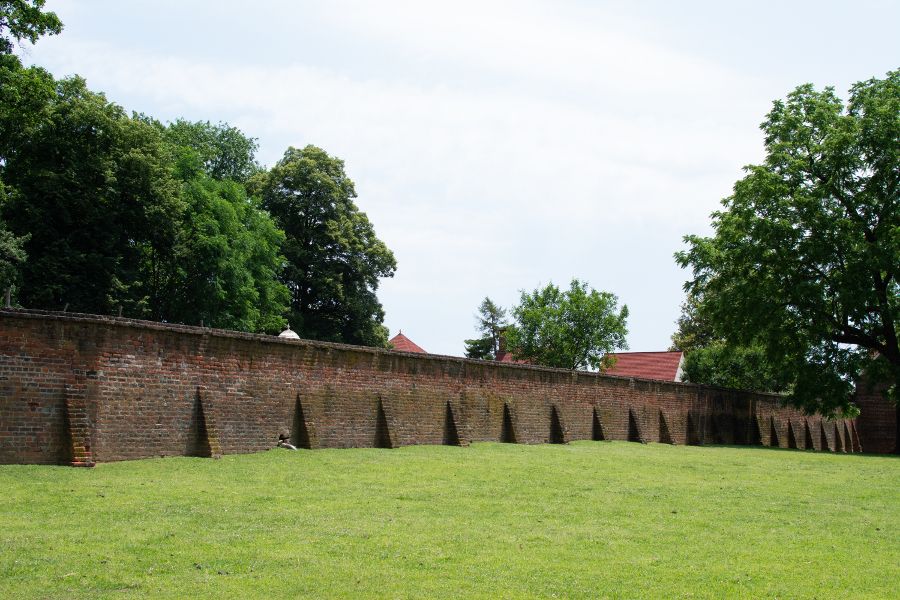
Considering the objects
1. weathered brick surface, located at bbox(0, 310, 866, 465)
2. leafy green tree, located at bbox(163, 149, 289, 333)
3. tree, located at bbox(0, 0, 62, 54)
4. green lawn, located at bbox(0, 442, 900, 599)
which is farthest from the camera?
leafy green tree, located at bbox(163, 149, 289, 333)

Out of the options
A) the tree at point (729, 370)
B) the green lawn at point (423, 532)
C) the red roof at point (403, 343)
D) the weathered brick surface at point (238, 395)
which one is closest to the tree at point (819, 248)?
the weathered brick surface at point (238, 395)

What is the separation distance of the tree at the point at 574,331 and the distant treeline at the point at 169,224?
11.9m

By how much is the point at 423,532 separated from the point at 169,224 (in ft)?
96.3

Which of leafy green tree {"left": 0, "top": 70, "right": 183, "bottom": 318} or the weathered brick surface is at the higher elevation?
leafy green tree {"left": 0, "top": 70, "right": 183, "bottom": 318}

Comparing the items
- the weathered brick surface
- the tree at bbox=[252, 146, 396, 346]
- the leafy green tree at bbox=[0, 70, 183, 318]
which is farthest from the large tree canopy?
the weathered brick surface

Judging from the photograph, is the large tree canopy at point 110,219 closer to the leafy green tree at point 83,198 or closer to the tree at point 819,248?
the leafy green tree at point 83,198

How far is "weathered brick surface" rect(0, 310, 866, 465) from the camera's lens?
48.1 ft

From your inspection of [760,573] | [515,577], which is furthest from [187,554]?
[760,573]

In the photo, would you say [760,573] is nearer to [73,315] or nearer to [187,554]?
[187,554]

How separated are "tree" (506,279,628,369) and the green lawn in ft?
134

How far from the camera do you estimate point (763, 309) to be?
107ft

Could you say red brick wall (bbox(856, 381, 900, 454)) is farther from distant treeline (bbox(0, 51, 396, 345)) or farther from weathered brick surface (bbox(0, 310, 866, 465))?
distant treeline (bbox(0, 51, 396, 345))

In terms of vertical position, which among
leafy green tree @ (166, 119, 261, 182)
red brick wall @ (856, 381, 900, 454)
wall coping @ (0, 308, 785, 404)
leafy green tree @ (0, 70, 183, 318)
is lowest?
red brick wall @ (856, 381, 900, 454)

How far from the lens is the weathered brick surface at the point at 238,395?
14.7 m
